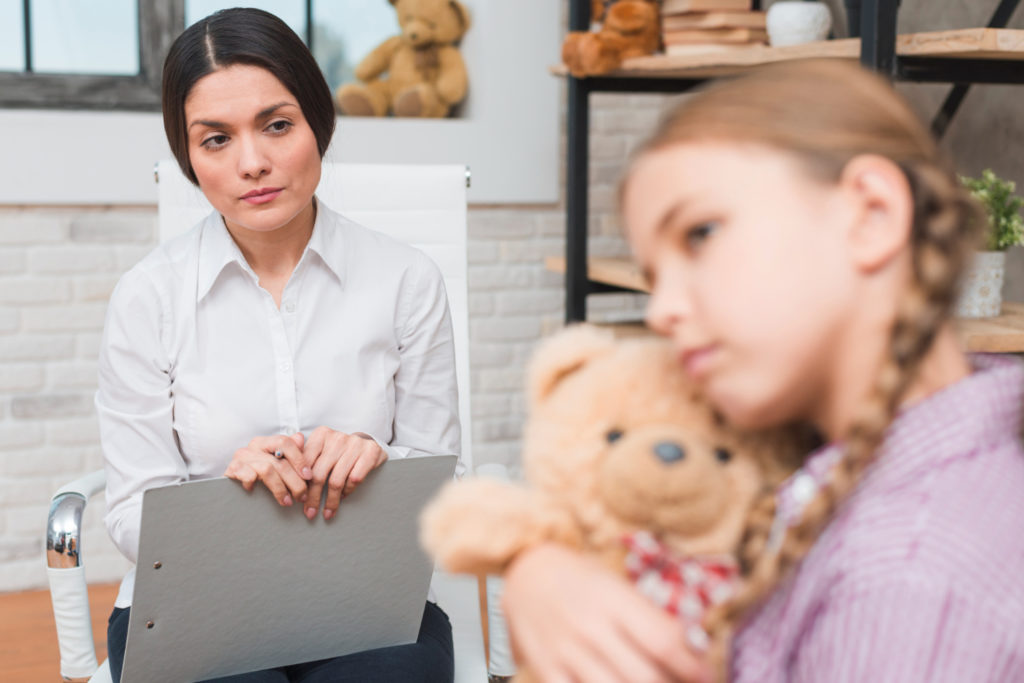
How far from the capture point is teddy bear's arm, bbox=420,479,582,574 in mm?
559

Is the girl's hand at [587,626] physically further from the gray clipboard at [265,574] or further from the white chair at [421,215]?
the white chair at [421,215]

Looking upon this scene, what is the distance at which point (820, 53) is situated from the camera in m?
1.62

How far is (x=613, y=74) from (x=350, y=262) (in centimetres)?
107

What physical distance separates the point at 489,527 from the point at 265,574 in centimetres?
47

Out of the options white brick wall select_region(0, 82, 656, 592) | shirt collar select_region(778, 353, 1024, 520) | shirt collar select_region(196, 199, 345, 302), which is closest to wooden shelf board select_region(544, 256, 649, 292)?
white brick wall select_region(0, 82, 656, 592)

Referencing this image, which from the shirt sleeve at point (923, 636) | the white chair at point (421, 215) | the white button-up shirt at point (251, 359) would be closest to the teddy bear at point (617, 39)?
the white chair at point (421, 215)

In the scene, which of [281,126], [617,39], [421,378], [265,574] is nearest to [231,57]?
[281,126]

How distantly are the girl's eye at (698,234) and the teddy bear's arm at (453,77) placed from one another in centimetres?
223

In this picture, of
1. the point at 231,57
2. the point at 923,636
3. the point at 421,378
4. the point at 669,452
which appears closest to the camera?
the point at 923,636

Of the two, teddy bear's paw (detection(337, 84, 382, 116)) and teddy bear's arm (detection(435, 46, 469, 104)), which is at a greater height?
teddy bear's arm (detection(435, 46, 469, 104))

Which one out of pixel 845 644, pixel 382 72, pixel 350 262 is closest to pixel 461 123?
pixel 382 72

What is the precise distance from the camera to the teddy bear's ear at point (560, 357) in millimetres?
612

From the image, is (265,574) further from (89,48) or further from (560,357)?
(89,48)

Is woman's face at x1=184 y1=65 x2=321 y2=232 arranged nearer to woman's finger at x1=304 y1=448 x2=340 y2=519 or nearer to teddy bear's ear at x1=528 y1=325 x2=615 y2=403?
woman's finger at x1=304 y1=448 x2=340 y2=519
